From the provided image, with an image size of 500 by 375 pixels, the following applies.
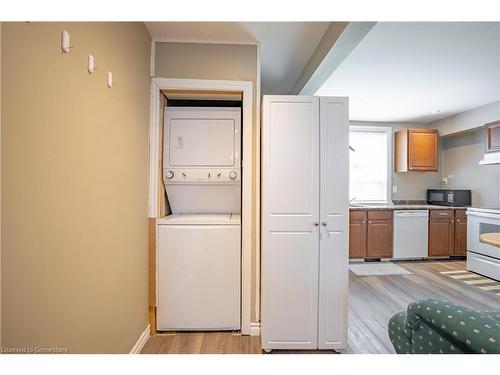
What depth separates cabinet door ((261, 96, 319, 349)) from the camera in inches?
64.9

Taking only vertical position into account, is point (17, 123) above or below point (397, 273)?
above

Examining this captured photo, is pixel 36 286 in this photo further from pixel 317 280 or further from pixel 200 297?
pixel 317 280

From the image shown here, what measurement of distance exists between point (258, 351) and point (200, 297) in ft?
1.99

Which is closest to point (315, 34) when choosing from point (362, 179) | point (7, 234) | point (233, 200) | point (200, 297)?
point (233, 200)

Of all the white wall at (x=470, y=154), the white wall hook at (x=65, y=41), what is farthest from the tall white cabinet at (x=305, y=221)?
the white wall at (x=470, y=154)

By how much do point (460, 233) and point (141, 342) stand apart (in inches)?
194

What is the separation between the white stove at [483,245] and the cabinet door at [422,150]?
3.42 feet

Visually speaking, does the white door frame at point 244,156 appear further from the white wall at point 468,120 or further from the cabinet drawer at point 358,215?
the white wall at point 468,120

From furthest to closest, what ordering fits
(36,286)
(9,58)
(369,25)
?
(369,25)
(36,286)
(9,58)

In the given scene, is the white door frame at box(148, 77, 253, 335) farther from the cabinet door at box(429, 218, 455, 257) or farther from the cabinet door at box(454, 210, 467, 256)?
the cabinet door at box(454, 210, 467, 256)

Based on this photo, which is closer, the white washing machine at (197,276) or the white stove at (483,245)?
the white washing machine at (197,276)

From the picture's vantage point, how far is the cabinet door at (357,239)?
369 centimetres

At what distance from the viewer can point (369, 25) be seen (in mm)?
1335

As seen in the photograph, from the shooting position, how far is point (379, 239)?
3734 mm
